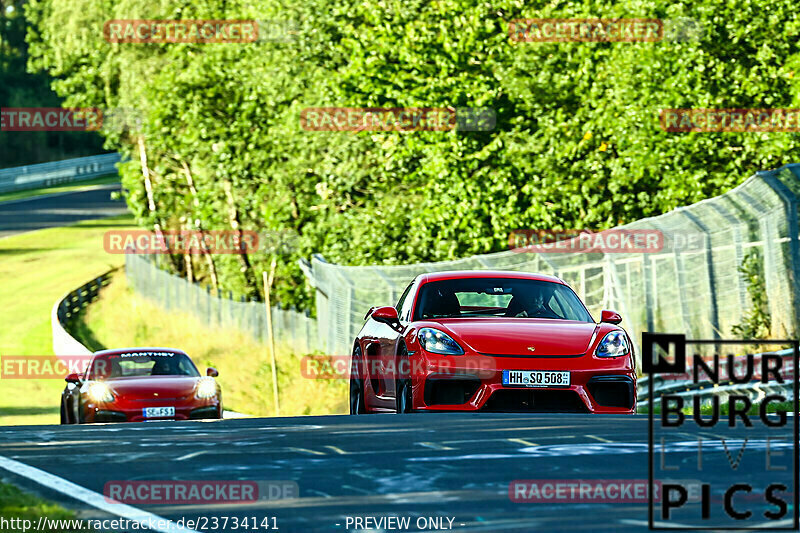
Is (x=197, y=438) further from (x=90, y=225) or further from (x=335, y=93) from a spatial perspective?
(x=90, y=225)

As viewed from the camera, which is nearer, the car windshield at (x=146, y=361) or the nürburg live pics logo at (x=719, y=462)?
the nürburg live pics logo at (x=719, y=462)

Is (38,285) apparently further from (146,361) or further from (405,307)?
(405,307)

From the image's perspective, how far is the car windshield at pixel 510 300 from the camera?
42.9 ft

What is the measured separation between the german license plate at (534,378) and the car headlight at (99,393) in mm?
8057

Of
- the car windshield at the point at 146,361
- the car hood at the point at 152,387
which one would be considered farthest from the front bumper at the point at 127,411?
the car windshield at the point at 146,361

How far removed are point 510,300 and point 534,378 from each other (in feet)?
4.57

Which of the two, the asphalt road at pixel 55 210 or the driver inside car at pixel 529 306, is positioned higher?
the asphalt road at pixel 55 210

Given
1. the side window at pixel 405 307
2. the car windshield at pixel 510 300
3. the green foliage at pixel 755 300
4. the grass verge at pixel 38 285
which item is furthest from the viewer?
the grass verge at pixel 38 285

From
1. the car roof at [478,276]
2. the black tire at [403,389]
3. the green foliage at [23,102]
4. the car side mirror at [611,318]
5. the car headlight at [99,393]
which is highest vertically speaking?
the green foliage at [23,102]

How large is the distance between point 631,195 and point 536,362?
802 inches

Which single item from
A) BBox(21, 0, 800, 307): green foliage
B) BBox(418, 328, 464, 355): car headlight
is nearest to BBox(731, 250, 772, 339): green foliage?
BBox(418, 328, 464, 355): car headlight

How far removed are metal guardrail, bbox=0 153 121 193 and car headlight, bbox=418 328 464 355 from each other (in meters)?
83.1

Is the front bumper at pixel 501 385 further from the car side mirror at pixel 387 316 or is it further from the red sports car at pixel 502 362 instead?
the car side mirror at pixel 387 316

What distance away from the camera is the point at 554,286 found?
13.7 metres
